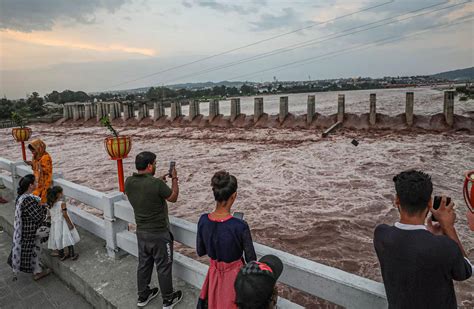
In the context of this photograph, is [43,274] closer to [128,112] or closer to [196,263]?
[196,263]

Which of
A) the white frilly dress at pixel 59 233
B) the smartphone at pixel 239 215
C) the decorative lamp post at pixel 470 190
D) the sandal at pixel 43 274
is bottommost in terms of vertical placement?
the sandal at pixel 43 274

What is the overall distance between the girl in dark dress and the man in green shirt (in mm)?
777

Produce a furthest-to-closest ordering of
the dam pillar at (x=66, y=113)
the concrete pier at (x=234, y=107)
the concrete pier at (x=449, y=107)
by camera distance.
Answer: the dam pillar at (x=66, y=113) < the concrete pier at (x=234, y=107) < the concrete pier at (x=449, y=107)

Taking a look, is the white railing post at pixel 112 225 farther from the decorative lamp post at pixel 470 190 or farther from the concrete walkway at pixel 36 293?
the decorative lamp post at pixel 470 190

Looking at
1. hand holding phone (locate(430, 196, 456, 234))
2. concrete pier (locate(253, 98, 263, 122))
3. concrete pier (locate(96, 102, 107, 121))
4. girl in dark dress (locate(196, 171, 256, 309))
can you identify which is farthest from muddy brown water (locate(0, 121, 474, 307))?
concrete pier (locate(96, 102, 107, 121))

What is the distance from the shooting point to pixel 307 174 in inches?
419

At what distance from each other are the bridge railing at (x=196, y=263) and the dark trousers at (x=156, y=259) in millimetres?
189

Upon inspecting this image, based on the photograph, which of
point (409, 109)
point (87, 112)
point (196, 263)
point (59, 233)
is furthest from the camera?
point (87, 112)

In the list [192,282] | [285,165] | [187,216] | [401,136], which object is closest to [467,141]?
[401,136]

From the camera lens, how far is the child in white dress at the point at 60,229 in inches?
153

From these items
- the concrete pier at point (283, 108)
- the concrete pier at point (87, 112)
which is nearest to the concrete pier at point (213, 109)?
the concrete pier at point (283, 108)

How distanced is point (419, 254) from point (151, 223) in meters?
2.09

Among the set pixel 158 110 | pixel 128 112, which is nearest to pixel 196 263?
pixel 158 110

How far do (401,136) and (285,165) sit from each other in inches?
315
